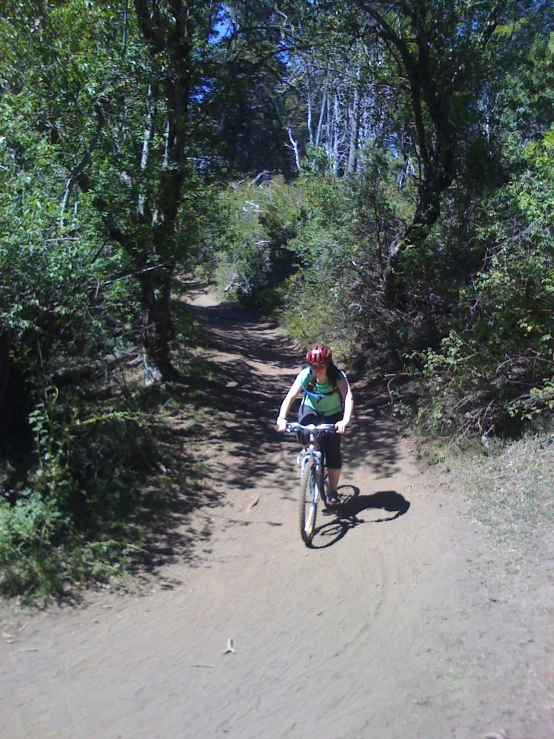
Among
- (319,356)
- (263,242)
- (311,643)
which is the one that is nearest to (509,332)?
(319,356)

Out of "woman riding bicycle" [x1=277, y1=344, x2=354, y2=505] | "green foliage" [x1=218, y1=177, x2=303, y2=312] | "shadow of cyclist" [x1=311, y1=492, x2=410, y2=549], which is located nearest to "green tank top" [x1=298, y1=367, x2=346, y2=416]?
"woman riding bicycle" [x1=277, y1=344, x2=354, y2=505]

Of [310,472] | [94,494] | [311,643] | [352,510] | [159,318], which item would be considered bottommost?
[311,643]

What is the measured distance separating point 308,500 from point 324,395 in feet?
3.16

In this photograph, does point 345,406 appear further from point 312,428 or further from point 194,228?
point 194,228

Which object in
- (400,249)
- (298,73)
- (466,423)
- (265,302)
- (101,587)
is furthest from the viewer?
(265,302)

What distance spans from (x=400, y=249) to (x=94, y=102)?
4.81 m

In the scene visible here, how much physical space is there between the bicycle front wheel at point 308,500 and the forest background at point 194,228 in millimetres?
1531

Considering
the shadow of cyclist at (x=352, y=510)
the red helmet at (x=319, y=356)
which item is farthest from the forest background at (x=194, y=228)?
the red helmet at (x=319, y=356)

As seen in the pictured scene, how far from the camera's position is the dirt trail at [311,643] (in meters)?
3.79

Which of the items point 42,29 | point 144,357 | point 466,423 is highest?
point 42,29

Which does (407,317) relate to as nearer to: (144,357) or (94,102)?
(144,357)

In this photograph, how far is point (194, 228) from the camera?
9305 mm

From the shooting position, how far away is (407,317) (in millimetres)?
10367

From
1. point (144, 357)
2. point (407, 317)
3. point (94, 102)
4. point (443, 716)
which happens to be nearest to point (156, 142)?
point (94, 102)
